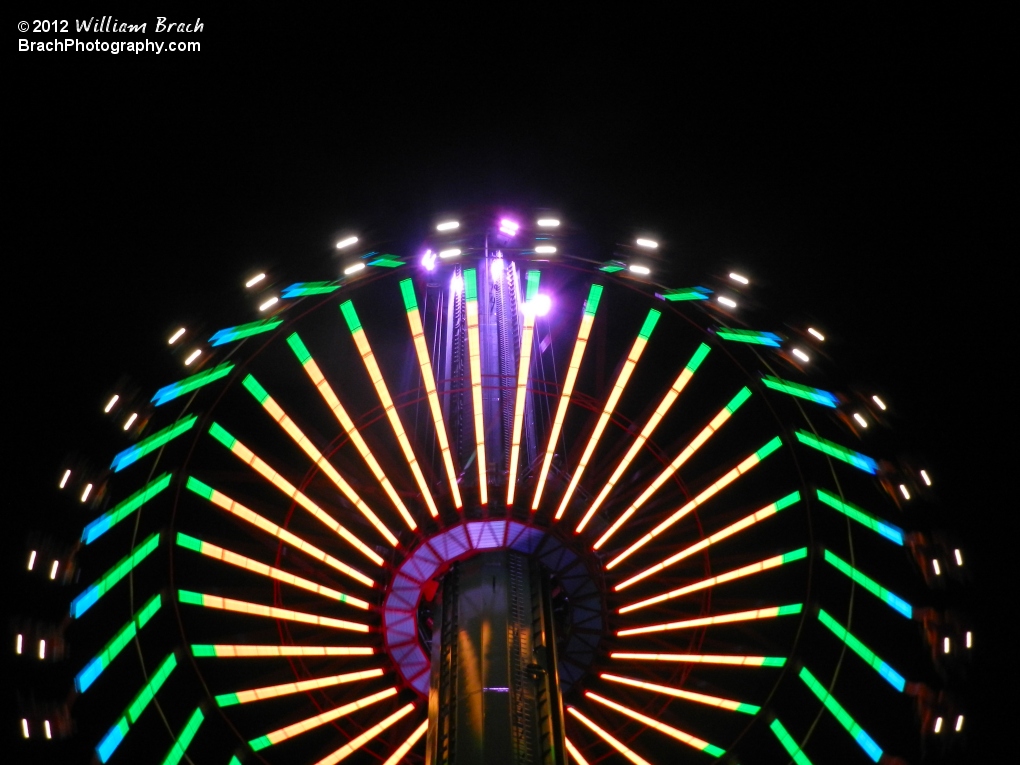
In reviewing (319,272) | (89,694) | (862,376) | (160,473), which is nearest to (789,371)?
(862,376)

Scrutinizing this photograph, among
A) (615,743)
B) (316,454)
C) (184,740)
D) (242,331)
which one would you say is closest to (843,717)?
(615,743)

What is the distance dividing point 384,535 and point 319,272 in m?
5.34

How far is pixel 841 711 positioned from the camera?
17859 millimetres

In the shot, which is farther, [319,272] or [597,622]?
[597,622]

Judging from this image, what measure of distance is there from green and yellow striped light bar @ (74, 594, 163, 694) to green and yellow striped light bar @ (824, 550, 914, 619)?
44.2 feet

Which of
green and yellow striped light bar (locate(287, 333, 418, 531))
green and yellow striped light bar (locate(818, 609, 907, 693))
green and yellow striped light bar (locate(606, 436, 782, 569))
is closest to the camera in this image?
green and yellow striped light bar (locate(287, 333, 418, 531))

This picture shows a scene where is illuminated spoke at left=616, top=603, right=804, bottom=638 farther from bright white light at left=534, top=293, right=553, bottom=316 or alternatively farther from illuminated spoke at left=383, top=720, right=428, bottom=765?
bright white light at left=534, top=293, right=553, bottom=316

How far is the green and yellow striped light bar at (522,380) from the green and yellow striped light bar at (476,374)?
1.64ft

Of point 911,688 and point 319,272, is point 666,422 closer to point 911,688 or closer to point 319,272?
point 911,688

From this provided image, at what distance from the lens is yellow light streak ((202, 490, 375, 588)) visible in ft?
56.0

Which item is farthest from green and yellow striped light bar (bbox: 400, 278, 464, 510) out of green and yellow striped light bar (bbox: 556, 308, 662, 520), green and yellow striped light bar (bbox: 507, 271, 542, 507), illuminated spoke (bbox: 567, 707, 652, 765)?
illuminated spoke (bbox: 567, 707, 652, 765)

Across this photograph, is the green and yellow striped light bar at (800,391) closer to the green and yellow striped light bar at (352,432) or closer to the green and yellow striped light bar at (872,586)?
the green and yellow striped light bar at (872,586)

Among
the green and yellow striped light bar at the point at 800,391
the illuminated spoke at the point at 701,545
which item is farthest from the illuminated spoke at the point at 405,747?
the green and yellow striped light bar at the point at 800,391

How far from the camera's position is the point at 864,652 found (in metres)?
18.1
